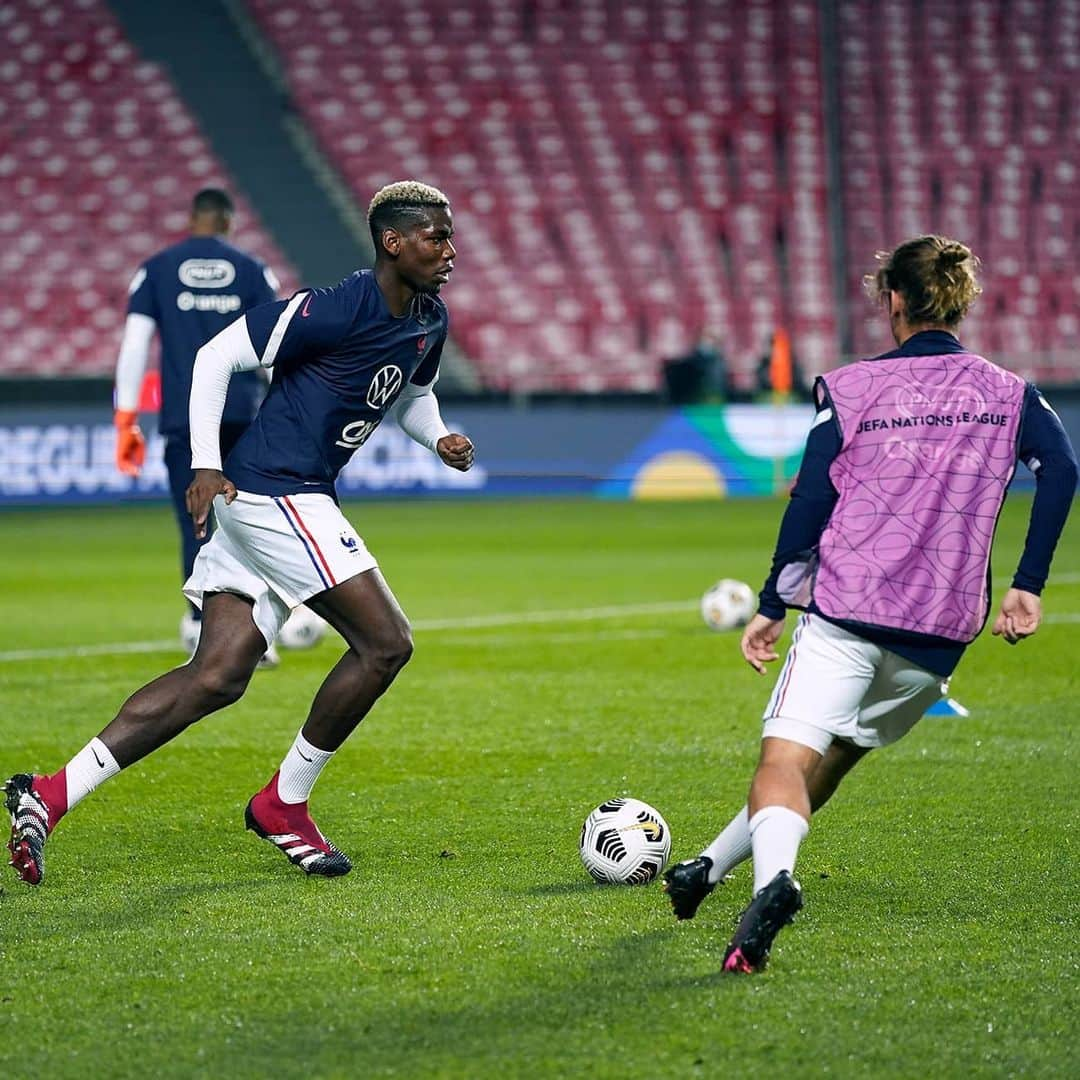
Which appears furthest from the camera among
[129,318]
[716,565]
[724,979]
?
[716,565]

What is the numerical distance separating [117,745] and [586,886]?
4.40ft

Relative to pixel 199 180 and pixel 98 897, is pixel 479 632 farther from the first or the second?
pixel 199 180

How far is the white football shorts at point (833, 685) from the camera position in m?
4.16

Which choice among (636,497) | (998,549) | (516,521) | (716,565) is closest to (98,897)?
(716,565)

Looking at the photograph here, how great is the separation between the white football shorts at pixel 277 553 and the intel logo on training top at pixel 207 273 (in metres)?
3.82

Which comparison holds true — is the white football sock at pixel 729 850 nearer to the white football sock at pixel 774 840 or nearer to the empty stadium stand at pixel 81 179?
the white football sock at pixel 774 840

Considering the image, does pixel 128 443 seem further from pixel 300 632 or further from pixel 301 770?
pixel 301 770

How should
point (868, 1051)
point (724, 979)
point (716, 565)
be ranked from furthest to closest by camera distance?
point (716, 565), point (724, 979), point (868, 1051)

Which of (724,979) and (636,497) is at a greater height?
(724,979)

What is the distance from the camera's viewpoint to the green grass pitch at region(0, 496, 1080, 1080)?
365cm

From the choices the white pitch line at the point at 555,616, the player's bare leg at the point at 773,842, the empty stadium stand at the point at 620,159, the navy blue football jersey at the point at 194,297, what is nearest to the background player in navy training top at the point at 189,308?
the navy blue football jersey at the point at 194,297

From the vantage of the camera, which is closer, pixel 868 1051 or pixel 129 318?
pixel 868 1051

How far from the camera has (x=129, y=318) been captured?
904 cm

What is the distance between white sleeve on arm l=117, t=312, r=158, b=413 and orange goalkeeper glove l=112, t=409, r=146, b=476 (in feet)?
0.14
